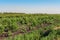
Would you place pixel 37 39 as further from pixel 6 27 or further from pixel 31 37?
pixel 6 27

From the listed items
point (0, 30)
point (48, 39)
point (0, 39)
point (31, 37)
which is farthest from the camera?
point (0, 30)

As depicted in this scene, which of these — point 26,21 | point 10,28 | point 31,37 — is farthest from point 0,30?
point 26,21

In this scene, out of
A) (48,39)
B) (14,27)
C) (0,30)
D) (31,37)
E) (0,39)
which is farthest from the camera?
(14,27)

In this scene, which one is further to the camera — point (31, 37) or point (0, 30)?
point (0, 30)

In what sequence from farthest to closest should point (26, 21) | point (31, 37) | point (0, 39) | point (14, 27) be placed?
point (26, 21) → point (14, 27) → point (0, 39) → point (31, 37)

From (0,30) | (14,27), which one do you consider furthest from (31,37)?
(14,27)

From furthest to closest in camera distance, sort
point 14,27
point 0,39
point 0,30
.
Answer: point 14,27 < point 0,30 < point 0,39

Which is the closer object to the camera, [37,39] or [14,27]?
[37,39]

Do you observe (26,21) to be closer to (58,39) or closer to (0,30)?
(0,30)
